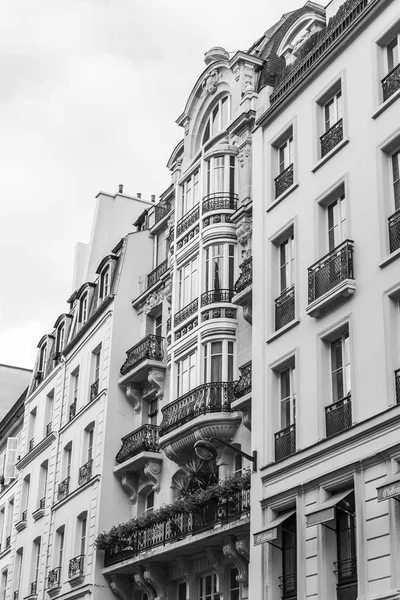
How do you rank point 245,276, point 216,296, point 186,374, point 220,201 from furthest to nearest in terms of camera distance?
point 220,201
point 186,374
point 216,296
point 245,276

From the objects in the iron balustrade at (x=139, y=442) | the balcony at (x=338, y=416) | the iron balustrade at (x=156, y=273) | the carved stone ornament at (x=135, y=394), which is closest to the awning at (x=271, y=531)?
the balcony at (x=338, y=416)

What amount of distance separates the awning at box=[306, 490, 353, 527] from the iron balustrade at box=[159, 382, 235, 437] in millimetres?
7443

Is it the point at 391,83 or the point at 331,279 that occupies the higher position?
the point at 391,83

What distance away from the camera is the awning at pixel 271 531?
20547 mm

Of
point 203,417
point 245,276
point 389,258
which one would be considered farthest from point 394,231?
point 203,417

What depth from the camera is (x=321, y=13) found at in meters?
30.7

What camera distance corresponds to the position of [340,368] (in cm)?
2055

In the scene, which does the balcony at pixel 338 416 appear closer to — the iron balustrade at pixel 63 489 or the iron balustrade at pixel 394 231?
the iron balustrade at pixel 394 231

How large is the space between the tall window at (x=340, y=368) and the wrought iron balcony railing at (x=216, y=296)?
24.1ft

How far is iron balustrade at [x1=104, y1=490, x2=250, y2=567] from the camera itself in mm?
24109

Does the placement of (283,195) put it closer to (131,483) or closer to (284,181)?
(284,181)

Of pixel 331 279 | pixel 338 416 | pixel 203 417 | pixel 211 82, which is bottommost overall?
pixel 338 416

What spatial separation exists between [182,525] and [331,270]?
9309 mm

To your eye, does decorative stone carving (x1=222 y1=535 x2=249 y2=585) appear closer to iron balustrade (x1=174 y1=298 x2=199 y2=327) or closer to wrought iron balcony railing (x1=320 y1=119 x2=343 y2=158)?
iron balustrade (x1=174 y1=298 x2=199 y2=327)
